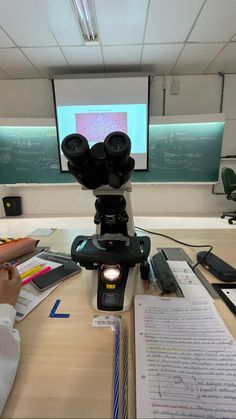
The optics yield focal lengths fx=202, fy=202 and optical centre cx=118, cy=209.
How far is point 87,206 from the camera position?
11.0 feet

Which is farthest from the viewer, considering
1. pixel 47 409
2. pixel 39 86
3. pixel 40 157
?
pixel 40 157

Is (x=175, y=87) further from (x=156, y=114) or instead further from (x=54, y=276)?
(x=54, y=276)

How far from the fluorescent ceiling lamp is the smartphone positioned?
6.66 feet

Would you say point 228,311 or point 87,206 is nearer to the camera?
point 228,311

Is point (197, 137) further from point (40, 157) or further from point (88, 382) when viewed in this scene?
point (88, 382)

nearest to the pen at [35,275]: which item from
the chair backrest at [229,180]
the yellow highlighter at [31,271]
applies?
the yellow highlighter at [31,271]

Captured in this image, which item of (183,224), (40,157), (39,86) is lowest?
(183,224)

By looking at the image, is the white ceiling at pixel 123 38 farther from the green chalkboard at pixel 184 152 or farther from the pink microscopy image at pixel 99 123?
the green chalkboard at pixel 184 152

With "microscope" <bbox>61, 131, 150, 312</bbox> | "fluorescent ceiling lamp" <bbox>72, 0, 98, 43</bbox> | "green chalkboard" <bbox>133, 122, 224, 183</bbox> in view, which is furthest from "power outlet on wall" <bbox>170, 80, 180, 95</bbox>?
"microscope" <bbox>61, 131, 150, 312</bbox>

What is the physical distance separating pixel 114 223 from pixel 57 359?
43cm

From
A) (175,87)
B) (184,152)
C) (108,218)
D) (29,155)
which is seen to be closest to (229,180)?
(184,152)

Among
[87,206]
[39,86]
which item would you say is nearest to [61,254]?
[87,206]

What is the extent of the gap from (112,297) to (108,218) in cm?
25

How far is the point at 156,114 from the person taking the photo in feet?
9.81
